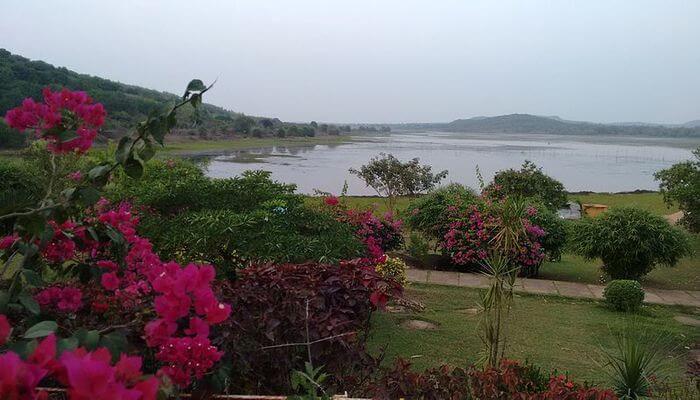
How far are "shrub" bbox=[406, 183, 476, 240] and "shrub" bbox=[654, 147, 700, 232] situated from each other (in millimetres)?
5565

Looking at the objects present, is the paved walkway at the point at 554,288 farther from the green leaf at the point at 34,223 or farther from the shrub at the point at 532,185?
the shrub at the point at 532,185

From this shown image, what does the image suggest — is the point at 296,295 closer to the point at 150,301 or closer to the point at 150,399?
the point at 150,301

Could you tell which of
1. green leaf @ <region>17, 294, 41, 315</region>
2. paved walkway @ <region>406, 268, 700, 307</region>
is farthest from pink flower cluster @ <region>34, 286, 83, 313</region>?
paved walkway @ <region>406, 268, 700, 307</region>

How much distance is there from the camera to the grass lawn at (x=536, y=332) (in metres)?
4.93

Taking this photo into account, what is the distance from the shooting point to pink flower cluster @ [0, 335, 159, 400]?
0.78m

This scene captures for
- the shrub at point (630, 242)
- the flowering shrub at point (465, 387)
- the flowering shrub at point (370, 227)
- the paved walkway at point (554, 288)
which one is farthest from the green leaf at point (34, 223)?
the shrub at point (630, 242)

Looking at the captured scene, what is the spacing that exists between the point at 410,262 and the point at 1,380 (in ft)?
31.3

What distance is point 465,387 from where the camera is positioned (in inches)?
104

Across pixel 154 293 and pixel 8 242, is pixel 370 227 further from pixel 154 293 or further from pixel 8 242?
pixel 8 242

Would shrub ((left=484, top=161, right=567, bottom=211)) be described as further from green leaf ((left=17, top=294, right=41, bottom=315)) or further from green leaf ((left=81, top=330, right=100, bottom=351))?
green leaf ((left=81, top=330, right=100, bottom=351))

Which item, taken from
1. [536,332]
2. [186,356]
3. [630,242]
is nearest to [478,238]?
[630,242]

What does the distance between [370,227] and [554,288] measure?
2.74m

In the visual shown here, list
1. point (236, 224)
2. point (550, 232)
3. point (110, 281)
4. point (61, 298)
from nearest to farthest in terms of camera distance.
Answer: point (110, 281) < point (61, 298) < point (236, 224) < point (550, 232)

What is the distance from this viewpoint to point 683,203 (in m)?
13.2
